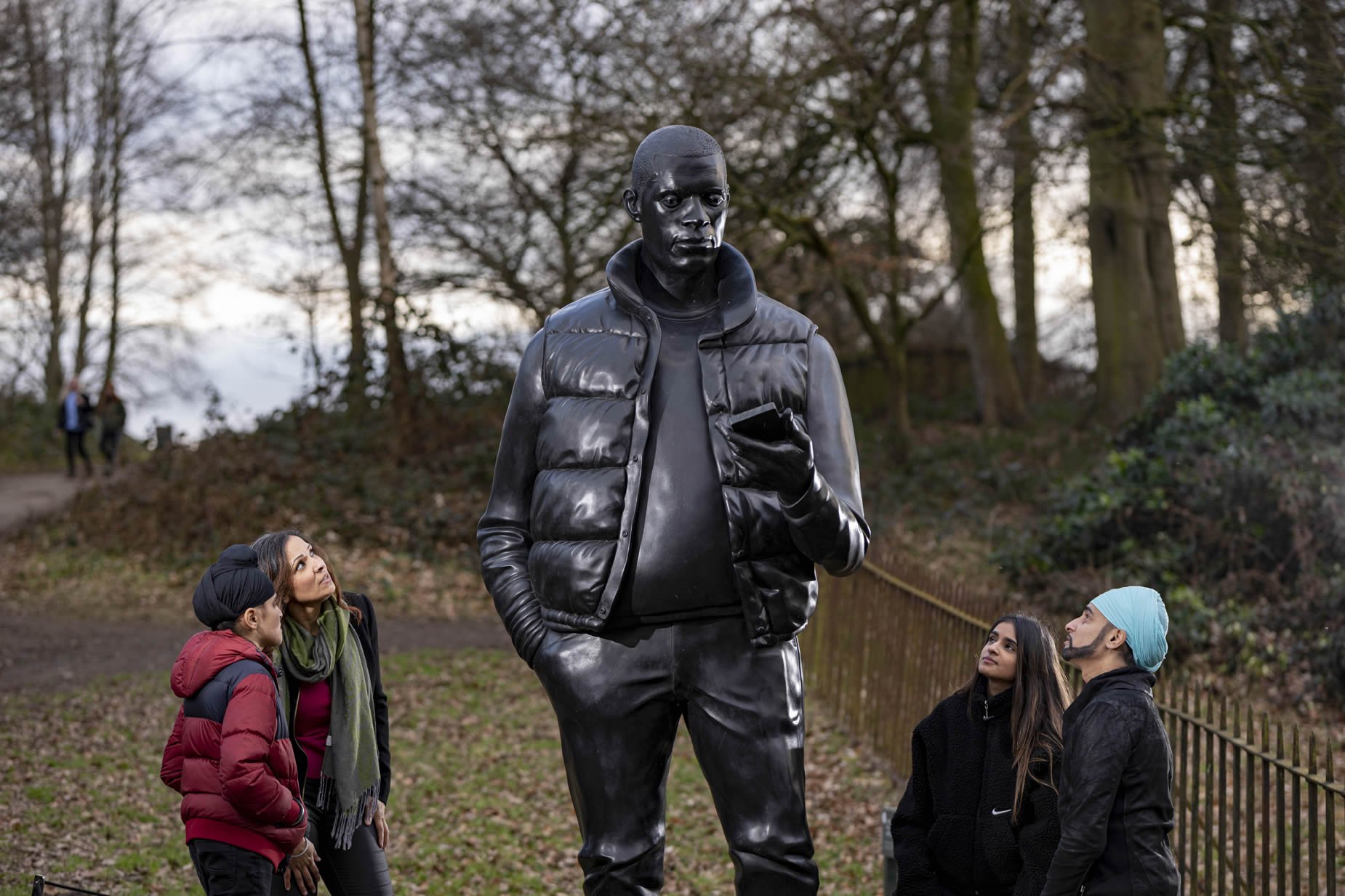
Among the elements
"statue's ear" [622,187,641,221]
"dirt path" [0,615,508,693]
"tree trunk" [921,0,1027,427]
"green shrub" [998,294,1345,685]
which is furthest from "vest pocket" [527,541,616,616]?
"tree trunk" [921,0,1027,427]

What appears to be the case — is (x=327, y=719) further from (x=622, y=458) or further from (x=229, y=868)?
(x=622, y=458)

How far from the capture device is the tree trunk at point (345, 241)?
1923cm

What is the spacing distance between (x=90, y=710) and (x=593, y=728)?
8443 mm

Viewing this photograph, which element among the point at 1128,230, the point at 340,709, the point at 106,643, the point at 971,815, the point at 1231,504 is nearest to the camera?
the point at 971,815

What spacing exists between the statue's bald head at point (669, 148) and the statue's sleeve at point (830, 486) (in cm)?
54

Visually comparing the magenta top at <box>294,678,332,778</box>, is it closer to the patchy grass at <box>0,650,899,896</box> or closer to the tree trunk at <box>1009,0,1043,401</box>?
the patchy grass at <box>0,650,899,896</box>

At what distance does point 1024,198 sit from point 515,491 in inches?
641

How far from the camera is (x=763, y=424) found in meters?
2.78

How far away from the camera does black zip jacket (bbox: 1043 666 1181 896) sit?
3648 mm

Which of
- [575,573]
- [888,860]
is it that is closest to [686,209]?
[575,573]

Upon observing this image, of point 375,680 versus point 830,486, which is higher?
→ point 830,486

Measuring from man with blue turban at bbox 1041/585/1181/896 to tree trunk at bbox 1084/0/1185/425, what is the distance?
43.3 ft

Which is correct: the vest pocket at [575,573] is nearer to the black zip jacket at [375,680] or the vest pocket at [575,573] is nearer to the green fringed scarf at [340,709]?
the green fringed scarf at [340,709]

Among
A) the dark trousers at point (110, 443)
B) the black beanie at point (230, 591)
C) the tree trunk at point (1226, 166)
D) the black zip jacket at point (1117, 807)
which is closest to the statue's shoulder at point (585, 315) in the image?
the black beanie at point (230, 591)
